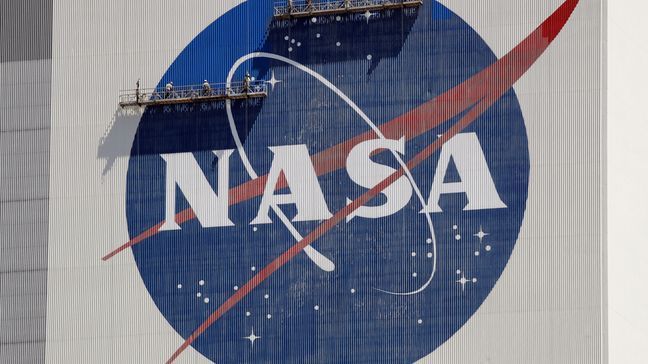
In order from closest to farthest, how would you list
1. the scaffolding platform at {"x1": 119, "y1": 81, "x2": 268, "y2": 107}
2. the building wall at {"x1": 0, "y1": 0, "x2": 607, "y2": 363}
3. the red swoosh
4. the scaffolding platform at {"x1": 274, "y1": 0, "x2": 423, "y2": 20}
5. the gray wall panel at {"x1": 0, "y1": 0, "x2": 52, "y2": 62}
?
the building wall at {"x1": 0, "y1": 0, "x2": 607, "y2": 363}
the red swoosh
the scaffolding platform at {"x1": 274, "y1": 0, "x2": 423, "y2": 20}
the scaffolding platform at {"x1": 119, "y1": 81, "x2": 268, "y2": 107}
the gray wall panel at {"x1": 0, "y1": 0, "x2": 52, "y2": 62}

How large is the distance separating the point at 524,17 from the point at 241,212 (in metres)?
16.4

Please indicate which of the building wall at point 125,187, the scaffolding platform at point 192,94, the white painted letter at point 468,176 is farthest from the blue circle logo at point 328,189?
the building wall at point 125,187

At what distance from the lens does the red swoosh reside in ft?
322

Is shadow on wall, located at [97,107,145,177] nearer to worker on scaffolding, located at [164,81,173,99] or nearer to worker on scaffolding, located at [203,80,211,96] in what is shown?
worker on scaffolding, located at [164,81,173,99]

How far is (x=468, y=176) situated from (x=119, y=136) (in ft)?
58.9

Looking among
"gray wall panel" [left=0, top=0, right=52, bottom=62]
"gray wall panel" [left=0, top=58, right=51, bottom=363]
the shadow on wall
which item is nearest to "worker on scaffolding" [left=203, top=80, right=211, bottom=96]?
the shadow on wall

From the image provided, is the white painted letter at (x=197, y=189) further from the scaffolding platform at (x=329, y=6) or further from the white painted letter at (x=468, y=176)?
the white painted letter at (x=468, y=176)

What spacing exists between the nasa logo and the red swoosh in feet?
0.22

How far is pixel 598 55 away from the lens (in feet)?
319

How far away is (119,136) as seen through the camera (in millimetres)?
103812

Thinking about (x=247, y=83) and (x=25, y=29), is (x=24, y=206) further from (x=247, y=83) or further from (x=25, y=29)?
(x=247, y=83)

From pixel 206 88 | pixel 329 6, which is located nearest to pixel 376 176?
pixel 329 6

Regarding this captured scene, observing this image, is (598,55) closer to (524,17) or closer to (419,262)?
(524,17)

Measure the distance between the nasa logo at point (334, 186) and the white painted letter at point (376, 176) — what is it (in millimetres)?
67
